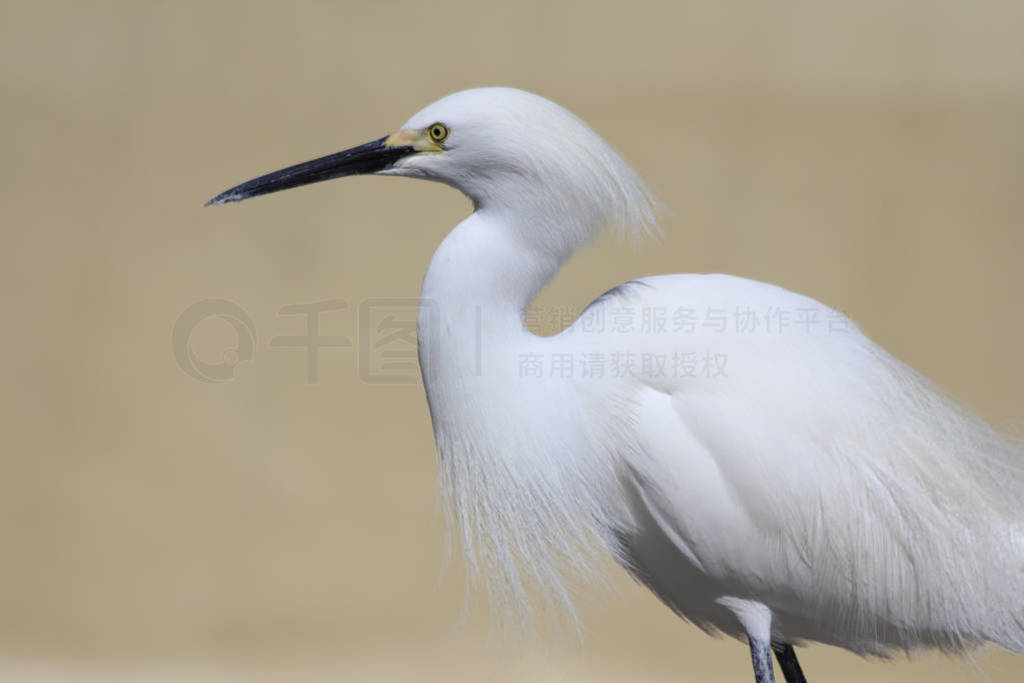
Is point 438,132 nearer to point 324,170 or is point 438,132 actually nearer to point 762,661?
point 324,170

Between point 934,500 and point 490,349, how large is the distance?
2.49 feet

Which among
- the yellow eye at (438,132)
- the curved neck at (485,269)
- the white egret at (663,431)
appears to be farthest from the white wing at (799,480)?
the yellow eye at (438,132)

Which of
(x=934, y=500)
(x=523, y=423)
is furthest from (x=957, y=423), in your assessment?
(x=523, y=423)

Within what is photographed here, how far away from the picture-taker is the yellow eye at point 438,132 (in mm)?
1755

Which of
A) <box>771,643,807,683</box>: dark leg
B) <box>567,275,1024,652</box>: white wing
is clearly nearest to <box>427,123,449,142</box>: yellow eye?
<box>567,275,1024,652</box>: white wing

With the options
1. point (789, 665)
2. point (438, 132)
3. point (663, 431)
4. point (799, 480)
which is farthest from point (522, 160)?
point (789, 665)

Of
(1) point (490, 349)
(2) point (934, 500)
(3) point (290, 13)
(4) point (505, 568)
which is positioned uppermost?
(3) point (290, 13)

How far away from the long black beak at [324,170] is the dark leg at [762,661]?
993mm

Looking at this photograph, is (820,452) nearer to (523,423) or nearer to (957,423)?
(957,423)

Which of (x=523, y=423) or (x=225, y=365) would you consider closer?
(x=523, y=423)

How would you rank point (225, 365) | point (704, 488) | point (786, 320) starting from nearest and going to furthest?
point (704, 488), point (786, 320), point (225, 365)

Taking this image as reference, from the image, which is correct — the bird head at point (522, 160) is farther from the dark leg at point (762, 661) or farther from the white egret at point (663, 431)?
the dark leg at point (762, 661)

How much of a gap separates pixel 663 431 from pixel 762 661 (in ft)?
1.36

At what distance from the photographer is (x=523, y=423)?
1.73m
